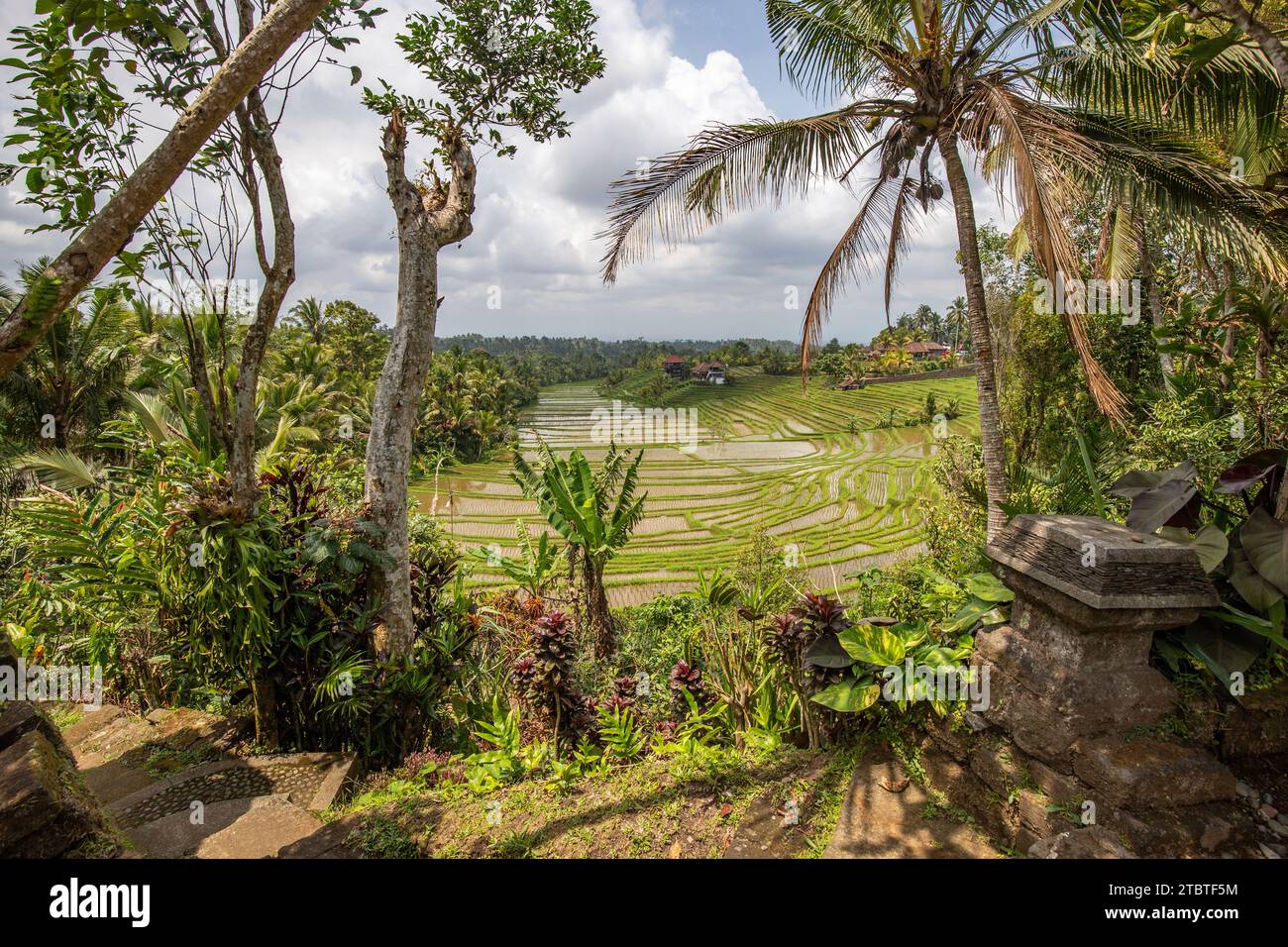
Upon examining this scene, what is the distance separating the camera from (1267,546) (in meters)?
2.09

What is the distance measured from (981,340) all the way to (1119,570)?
9.60ft

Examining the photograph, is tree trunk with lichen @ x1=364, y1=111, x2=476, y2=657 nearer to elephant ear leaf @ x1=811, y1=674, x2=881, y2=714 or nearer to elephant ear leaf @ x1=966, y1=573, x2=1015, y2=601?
elephant ear leaf @ x1=811, y1=674, x2=881, y2=714

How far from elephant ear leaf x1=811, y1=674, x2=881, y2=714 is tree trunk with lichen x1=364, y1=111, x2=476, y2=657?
302 cm

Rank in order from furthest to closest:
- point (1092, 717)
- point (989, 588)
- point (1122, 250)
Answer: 1. point (1122, 250)
2. point (989, 588)
3. point (1092, 717)

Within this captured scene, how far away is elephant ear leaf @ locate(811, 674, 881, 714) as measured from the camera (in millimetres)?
2498

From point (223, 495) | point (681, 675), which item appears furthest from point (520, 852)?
point (223, 495)

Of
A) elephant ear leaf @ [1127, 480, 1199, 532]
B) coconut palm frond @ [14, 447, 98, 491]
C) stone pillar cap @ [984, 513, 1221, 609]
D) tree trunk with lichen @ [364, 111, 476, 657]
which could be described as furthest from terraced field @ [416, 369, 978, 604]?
stone pillar cap @ [984, 513, 1221, 609]

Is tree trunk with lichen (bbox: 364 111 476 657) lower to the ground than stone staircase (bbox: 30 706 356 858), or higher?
higher

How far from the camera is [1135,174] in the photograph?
3656 millimetres

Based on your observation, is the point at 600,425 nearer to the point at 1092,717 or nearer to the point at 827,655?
the point at 827,655

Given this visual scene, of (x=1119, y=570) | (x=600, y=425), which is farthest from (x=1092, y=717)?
(x=600, y=425)

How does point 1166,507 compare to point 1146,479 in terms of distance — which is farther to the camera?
point 1146,479

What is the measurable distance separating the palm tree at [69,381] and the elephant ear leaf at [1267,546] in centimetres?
1266

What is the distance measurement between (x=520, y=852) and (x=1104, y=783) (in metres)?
2.19
